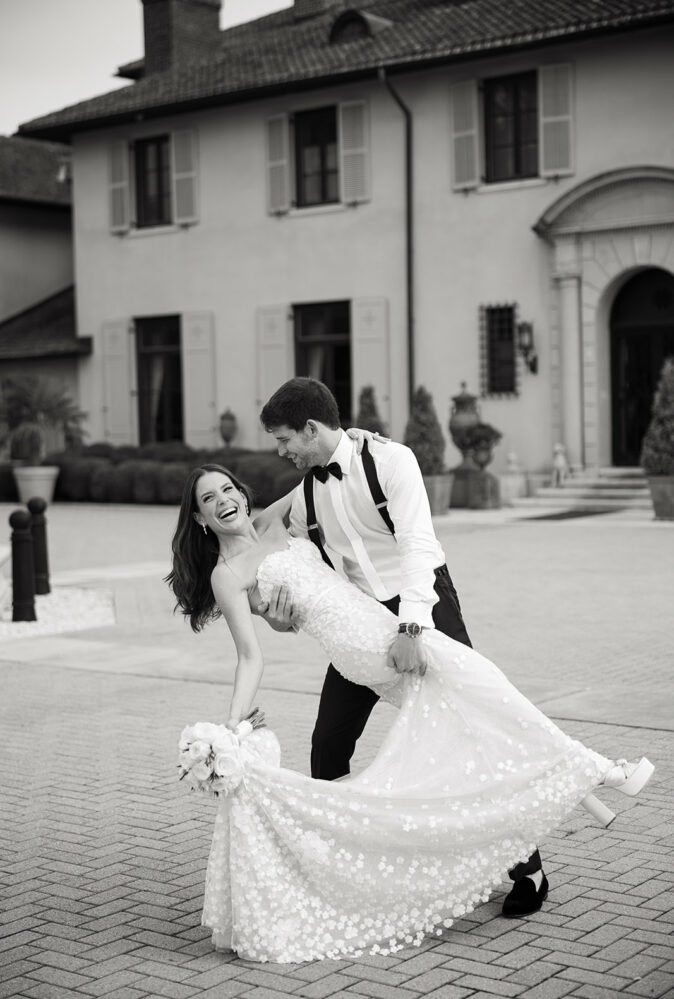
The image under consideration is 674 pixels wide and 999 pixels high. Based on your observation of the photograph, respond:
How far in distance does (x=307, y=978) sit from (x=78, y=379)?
26485mm

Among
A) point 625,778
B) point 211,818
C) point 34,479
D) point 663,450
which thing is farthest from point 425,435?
point 625,778

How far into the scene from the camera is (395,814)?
4090 mm

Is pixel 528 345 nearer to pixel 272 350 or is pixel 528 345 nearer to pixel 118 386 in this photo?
pixel 272 350

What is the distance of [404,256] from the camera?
2467cm

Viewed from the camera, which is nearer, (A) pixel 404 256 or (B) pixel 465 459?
(B) pixel 465 459

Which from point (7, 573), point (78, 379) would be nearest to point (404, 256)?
point (78, 379)

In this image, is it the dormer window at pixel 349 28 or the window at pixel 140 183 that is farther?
the window at pixel 140 183

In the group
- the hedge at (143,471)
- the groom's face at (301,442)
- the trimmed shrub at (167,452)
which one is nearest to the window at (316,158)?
the trimmed shrub at (167,452)

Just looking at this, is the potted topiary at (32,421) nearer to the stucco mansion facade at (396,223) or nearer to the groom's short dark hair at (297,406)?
the stucco mansion facade at (396,223)

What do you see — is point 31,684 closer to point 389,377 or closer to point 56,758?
point 56,758

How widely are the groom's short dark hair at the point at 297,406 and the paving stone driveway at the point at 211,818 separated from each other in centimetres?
160

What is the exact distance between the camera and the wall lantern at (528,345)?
2297cm

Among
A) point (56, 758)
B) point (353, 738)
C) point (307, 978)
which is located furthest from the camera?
point (56, 758)

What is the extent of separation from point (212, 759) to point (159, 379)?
→ 24880mm
